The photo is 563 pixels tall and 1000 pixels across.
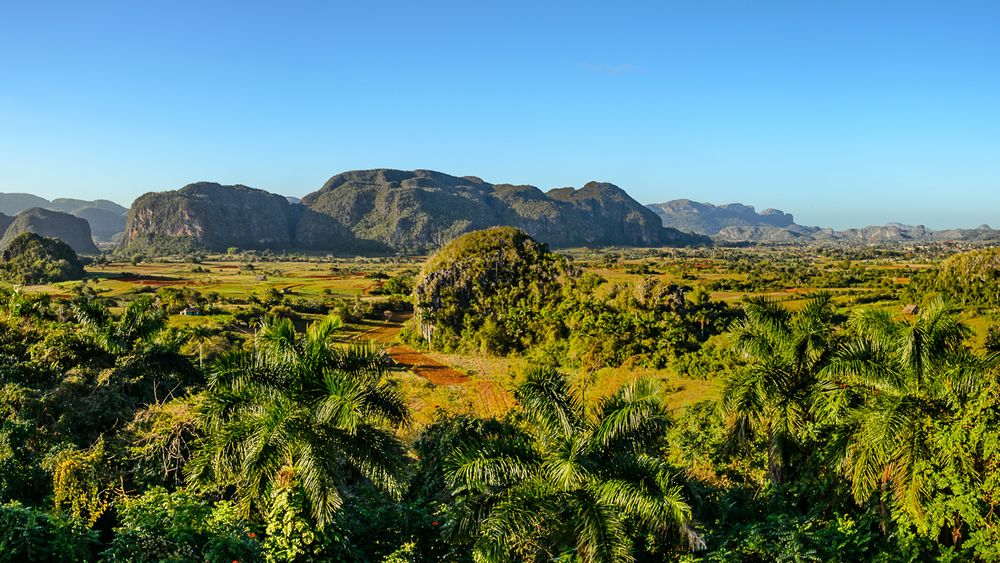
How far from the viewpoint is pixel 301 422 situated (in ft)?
29.0

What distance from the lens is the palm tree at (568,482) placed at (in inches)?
303

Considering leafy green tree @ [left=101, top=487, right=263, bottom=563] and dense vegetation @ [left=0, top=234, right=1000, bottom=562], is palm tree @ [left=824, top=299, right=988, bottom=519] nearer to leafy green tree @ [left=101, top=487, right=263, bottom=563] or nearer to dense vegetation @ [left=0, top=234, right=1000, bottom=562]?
dense vegetation @ [left=0, top=234, right=1000, bottom=562]

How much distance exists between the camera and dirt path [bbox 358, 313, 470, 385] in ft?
110

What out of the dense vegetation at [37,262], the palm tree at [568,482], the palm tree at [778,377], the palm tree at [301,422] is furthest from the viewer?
the dense vegetation at [37,262]

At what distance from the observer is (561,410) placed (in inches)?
359

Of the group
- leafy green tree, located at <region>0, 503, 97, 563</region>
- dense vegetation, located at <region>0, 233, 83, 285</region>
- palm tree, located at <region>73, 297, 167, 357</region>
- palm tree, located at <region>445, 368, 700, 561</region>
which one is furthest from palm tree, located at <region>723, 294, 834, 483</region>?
dense vegetation, located at <region>0, 233, 83, 285</region>

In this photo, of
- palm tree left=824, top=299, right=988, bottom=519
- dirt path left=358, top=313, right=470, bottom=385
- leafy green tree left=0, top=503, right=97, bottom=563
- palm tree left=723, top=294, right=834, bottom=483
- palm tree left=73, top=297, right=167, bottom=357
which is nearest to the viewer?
leafy green tree left=0, top=503, right=97, bottom=563

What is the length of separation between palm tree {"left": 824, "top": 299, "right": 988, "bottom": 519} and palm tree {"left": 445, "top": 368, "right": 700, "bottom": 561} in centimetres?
365

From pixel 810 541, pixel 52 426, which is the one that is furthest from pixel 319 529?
pixel 52 426

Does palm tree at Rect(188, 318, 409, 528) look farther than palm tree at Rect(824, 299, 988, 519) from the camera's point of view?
No

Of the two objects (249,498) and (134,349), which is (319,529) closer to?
(249,498)

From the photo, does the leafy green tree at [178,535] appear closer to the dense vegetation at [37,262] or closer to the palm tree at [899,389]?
the palm tree at [899,389]

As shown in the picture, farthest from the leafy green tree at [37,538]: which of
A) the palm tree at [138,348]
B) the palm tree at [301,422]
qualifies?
the palm tree at [138,348]

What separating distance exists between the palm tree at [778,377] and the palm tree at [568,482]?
3133 millimetres
